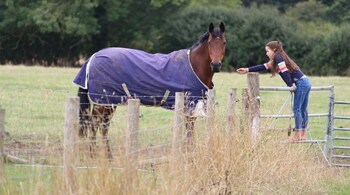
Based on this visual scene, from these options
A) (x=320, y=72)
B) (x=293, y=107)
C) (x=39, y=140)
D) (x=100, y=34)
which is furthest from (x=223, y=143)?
Result: (x=100, y=34)

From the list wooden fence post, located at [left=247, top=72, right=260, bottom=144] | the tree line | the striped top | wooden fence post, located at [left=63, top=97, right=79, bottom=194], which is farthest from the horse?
the tree line

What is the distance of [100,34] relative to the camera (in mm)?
51781

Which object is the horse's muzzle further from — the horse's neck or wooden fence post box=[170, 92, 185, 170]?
wooden fence post box=[170, 92, 185, 170]

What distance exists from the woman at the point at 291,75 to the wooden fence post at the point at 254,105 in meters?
0.92

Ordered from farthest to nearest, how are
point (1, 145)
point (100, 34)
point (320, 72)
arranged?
point (100, 34), point (320, 72), point (1, 145)

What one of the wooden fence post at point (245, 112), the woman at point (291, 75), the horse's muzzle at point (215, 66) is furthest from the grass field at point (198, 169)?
the horse's muzzle at point (215, 66)

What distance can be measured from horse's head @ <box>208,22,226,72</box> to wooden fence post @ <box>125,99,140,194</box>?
5.01 meters

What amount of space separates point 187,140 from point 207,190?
0.63 meters

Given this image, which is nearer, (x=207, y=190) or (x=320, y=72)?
(x=207, y=190)

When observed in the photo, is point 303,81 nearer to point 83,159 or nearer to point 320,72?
point 83,159

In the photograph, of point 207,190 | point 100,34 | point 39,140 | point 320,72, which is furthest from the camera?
point 100,34

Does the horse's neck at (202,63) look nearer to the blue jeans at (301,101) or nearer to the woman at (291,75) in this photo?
the woman at (291,75)

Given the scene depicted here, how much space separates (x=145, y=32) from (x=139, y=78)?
134ft

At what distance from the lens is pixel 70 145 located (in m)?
6.69
